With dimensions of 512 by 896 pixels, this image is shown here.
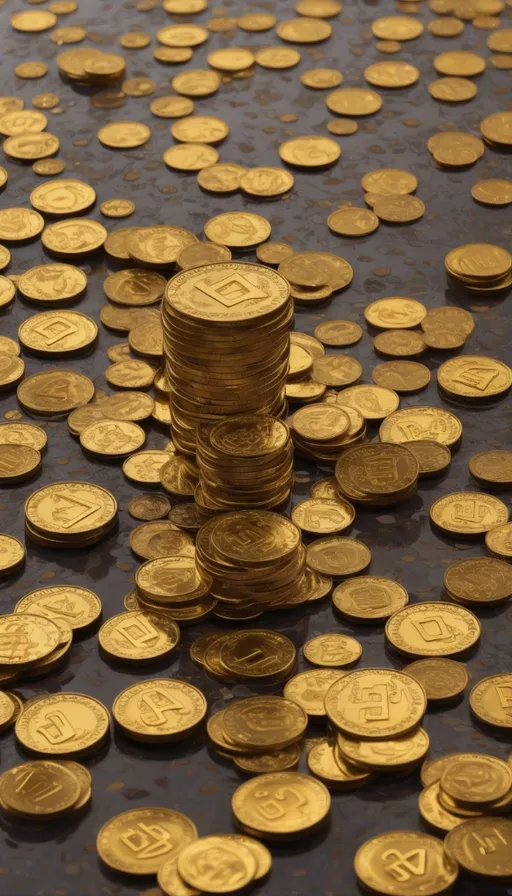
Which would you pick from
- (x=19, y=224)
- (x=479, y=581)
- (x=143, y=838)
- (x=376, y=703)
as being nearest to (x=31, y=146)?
(x=19, y=224)

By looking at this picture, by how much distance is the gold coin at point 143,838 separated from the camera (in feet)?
14.5

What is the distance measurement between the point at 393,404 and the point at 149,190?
5.54 feet

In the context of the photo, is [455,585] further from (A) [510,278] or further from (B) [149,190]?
(B) [149,190]

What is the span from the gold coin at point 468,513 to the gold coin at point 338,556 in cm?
29

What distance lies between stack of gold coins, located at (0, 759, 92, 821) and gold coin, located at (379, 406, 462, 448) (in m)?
1.77

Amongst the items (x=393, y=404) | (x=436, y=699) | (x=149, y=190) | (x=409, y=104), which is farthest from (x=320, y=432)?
(x=409, y=104)

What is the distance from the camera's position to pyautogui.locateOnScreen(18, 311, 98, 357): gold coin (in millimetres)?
6250

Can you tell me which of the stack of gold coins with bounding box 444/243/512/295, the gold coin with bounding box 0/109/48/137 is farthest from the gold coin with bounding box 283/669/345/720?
the gold coin with bounding box 0/109/48/137

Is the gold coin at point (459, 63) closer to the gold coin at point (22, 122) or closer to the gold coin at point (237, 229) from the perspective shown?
the gold coin at point (237, 229)

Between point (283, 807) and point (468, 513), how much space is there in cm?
141

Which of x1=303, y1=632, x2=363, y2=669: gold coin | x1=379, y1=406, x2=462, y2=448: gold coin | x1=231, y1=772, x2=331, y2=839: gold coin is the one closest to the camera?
x1=231, y1=772, x2=331, y2=839: gold coin

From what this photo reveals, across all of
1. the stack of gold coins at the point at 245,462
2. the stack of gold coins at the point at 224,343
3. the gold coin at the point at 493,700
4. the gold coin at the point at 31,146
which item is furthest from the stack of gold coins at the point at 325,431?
the gold coin at the point at 31,146

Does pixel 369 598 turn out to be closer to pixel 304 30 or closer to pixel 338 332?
pixel 338 332

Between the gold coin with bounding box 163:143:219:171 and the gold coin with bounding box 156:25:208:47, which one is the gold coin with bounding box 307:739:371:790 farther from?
the gold coin with bounding box 156:25:208:47
